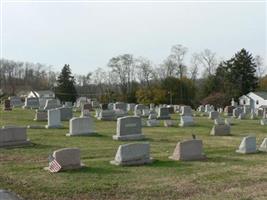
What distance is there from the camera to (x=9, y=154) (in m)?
15.0

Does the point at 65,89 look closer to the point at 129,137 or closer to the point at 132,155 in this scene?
the point at 129,137

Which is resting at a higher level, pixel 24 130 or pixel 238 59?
pixel 238 59

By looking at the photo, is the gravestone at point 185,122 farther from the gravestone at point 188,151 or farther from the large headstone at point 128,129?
the gravestone at point 188,151

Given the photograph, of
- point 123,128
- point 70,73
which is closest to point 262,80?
point 70,73

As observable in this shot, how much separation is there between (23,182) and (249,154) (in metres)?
8.61

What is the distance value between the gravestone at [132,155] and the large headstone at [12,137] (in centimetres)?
534

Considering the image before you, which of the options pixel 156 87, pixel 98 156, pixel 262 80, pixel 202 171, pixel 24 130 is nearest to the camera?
pixel 202 171

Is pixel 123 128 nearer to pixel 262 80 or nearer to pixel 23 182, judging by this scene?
pixel 23 182

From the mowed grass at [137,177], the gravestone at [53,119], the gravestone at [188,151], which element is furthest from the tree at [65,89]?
the gravestone at [188,151]

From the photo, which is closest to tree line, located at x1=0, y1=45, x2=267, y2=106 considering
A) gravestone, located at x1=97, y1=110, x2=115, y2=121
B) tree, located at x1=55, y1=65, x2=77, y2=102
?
tree, located at x1=55, y1=65, x2=77, y2=102

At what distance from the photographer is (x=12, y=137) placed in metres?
16.9

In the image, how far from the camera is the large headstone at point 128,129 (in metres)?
19.7

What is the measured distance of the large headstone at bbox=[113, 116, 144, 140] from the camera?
64.7 ft

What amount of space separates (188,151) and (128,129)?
6106 mm
